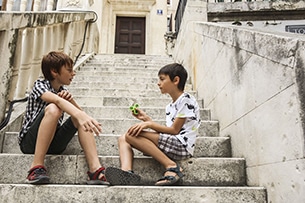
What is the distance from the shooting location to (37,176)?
152 cm

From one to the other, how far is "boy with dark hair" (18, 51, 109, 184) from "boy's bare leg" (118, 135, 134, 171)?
5.6 inches

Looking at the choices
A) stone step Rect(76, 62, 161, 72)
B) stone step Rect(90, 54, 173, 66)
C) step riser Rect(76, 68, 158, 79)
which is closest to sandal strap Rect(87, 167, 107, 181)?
step riser Rect(76, 68, 158, 79)

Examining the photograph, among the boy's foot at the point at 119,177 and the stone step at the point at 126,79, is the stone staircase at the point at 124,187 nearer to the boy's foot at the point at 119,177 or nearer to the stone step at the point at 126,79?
the boy's foot at the point at 119,177

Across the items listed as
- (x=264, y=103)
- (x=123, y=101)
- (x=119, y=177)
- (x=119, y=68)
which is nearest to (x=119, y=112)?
(x=123, y=101)

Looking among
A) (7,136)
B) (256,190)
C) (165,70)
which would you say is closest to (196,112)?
(165,70)

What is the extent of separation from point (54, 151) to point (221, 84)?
151cm

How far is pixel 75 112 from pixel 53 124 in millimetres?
191

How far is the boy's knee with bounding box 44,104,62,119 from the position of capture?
5.36 ft

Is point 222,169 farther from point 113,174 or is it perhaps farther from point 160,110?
point 160,110

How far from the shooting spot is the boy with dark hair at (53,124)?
157cm

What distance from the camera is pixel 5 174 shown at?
178 cm

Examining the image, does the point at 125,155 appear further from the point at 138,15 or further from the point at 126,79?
the point at 138,15

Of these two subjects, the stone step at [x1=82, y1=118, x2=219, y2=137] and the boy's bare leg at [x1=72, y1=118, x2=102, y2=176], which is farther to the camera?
the stone step at [x1=82, y1=118, x2=219, y2=137]

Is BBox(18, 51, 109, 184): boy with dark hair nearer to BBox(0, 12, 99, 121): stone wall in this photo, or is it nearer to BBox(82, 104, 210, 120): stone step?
BBox(0, 12, 99, 121): stone wall
